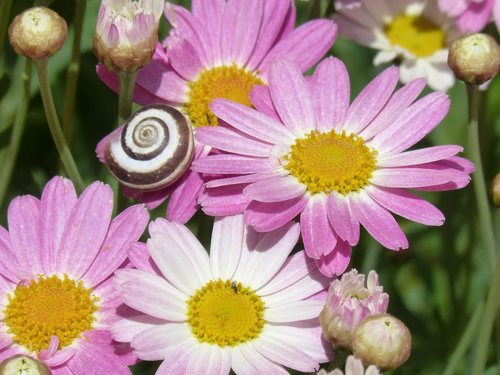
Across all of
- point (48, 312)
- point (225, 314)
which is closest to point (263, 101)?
point (225, 314)

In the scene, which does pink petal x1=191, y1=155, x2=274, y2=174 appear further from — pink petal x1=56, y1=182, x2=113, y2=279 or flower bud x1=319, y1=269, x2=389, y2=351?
flower bud x1=319, y1=269, x2=389, y2=351

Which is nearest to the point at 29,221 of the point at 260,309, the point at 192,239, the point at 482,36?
the point at 192,239

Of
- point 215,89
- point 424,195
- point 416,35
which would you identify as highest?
point 416,35

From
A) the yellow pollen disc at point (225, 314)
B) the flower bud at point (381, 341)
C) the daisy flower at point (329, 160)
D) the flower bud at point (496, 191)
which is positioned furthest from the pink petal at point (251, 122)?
the flower bud at point (381, 341)

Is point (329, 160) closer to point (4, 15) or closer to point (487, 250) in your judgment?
point (487, 250)

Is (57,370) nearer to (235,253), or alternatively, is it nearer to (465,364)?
(235,253)

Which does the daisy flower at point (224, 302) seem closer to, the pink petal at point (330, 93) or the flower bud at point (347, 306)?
the flower bud at point (347, 306)
